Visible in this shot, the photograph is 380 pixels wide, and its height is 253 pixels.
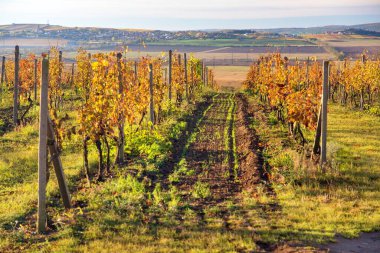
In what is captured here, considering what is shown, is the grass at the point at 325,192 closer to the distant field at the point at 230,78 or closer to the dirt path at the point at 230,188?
the dirt path at the point at 230,188

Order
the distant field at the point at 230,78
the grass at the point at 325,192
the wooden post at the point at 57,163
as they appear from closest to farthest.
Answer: the grass at the point at 325,192
the wooden post at the point at 57,163
the distant field at the point at 230,78

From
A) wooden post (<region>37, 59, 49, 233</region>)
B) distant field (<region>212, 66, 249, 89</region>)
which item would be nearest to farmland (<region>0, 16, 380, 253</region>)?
wooden post (<region>37, 59, 49, 233</region>)

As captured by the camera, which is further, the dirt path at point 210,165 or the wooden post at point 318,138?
the wooden post at point 318,138

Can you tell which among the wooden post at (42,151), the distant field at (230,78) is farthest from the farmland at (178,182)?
the distant field at (230,78)

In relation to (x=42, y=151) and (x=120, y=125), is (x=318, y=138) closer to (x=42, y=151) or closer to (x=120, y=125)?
(x=120, y=125)

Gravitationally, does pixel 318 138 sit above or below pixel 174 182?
above

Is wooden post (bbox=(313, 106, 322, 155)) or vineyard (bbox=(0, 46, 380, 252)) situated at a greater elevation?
wooden post (bbox=(313, 106, 322, 155))

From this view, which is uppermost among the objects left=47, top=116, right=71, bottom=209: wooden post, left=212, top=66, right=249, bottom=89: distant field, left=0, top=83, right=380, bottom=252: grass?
left=212, top=66, right=249, bottom=89: distant field

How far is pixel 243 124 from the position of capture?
2255cm

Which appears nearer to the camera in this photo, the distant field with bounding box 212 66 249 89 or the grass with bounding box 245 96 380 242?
the grass with bounding box 245 96 380 242

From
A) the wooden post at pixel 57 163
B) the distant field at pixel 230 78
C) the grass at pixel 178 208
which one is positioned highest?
the distant field at pixel 230 78

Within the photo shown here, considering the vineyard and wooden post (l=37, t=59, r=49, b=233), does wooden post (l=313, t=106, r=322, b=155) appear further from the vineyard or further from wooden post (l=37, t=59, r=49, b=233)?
wooden post (l=37, t=59, r=49, b=233)

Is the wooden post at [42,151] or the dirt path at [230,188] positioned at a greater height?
the wooden post at [42,151]

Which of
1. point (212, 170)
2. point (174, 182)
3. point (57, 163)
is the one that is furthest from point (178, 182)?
point (57, 163)
